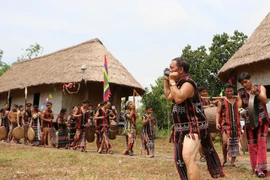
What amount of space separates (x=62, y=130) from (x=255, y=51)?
6856 mm

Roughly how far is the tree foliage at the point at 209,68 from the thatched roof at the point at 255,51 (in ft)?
29.4

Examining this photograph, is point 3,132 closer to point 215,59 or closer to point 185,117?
point 185,117

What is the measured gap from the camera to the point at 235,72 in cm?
1225

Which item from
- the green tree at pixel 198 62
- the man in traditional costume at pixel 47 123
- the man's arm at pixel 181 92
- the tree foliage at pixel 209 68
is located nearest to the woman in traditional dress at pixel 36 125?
the man in traditional costume at pixel 47 123

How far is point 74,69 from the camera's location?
16938 millimetres

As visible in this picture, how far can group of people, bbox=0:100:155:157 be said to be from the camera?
8.53 metres

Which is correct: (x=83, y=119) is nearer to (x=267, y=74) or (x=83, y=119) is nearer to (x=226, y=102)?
(x=226, y=102)

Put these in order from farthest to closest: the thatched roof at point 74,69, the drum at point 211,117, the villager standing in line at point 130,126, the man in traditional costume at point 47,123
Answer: the thatched roof at point 74,69 → the man in traditional costume at point 47,123 → the villager standing in line at point 130,126 → the drum at point 211,117

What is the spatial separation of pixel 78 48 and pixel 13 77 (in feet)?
18.9

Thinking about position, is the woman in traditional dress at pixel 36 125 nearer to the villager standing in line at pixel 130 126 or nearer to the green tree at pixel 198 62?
the villager standing in line at pixel 130 126

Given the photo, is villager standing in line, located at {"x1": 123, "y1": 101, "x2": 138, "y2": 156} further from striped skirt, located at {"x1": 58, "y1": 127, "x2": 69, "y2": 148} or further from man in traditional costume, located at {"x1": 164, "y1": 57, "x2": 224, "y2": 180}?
man in traditional costume, located at {"x1": 164, "y1": 57, "x2": 224, "y2": 180}

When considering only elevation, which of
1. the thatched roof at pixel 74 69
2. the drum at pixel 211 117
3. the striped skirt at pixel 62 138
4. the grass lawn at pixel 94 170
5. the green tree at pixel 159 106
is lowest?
the grass lawn at pixel 94 170

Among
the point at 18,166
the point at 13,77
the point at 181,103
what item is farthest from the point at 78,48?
the point at 181,103

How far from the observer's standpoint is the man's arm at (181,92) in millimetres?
3246
